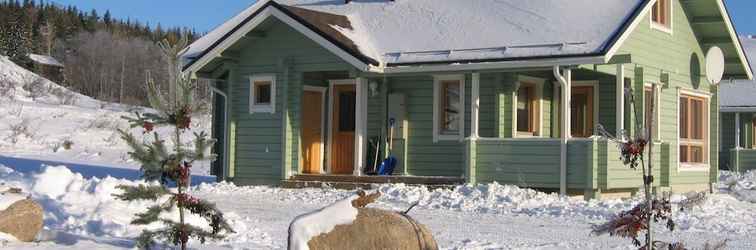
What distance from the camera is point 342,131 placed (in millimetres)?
22297

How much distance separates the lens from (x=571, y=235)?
531 inches

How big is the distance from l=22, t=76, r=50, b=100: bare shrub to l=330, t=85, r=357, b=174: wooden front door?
122ft

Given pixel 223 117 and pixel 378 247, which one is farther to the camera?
pixel 223 117

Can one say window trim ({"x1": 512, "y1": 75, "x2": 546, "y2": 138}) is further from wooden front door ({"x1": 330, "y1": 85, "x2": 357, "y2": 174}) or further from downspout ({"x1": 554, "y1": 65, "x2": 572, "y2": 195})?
wooden front door ({"x1": 330, "y1": 85, "x2": 357, "y2": 174})

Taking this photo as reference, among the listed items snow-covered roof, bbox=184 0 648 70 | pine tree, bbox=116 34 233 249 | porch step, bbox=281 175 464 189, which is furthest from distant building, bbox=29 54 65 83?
pine tree, bbox=116 34 233 249

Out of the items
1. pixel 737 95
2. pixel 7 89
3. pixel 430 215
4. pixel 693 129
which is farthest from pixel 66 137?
pixel 430 215

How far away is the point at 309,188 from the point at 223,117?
175 inches

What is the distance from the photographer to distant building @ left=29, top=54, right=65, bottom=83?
81562 millimetres

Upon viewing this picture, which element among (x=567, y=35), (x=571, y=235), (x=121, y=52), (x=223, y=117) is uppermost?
(x=121, y=52)

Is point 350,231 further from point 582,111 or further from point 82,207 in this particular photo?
point 582,111

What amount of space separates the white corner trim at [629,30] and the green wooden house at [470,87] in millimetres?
53

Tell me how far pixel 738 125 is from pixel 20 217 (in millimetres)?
27683

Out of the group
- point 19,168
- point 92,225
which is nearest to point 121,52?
point 19,168

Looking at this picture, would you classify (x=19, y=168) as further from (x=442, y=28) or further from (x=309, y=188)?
→ (x=442, y=28)
